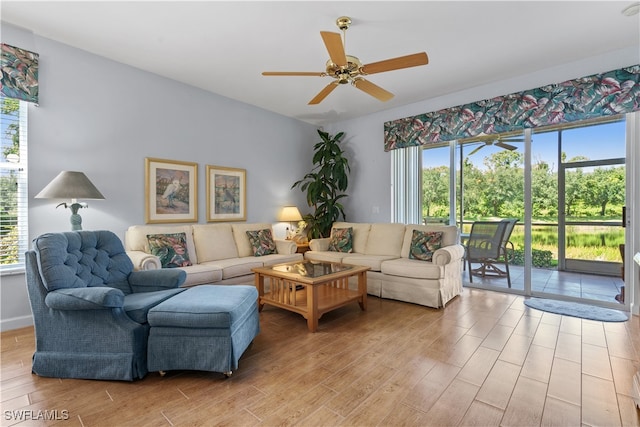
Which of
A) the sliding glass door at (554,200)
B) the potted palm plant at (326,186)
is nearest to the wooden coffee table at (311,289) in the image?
the potted palm plant at (326,186)

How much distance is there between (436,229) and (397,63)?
2.26 m

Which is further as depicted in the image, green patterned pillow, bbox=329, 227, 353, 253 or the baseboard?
green patterned pillow, bbox=329, 227, 353, 253

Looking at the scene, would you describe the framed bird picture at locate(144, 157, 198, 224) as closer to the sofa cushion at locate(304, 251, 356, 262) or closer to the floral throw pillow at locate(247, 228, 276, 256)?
the floral throw pillow at locate(247, 228, 276, 256)

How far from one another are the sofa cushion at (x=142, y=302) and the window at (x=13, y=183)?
152 centimetres

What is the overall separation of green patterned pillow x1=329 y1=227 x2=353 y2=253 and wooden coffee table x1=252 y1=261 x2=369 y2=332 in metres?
1.02

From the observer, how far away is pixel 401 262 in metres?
3.81

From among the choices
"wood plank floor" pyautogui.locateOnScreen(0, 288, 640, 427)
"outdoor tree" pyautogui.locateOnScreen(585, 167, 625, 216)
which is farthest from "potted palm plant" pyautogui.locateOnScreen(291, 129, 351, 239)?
"outdoor tree" pyautogui.locateOnScreen(585, 167, 625, 216)

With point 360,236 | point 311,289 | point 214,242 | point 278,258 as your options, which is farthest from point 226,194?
point 311,289

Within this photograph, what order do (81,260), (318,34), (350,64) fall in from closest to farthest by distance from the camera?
(81,260) < (350,64) < (318,34)

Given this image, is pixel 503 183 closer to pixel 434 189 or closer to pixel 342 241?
pixel 434 189

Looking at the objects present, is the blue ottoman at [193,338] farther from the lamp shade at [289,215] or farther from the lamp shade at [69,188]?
the lamp shade at [289,215]

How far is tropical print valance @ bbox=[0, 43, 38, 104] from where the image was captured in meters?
2.79

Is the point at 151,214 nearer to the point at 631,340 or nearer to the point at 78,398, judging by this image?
the point at 78,398

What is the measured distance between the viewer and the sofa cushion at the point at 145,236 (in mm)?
3479
